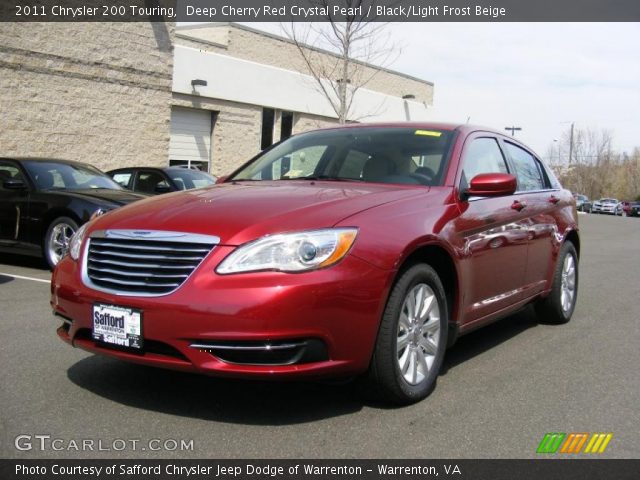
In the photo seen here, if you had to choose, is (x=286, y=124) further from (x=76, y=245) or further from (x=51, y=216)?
(x=76, y=245)

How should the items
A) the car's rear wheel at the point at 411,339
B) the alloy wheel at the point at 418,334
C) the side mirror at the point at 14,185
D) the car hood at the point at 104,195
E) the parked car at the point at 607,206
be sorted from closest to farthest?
the car's rear wheel at the point at 411,339, the alloy wheel at the point at 418,334, the car hood at the point at 104,195, the side mirror at the point at 14,185, the parked car at the point at 607,206

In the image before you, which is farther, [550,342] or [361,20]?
[361,20]

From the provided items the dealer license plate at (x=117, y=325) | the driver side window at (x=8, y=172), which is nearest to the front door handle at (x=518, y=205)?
the dealer license plate at (x=117, y=325)

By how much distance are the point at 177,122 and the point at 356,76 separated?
11556mm

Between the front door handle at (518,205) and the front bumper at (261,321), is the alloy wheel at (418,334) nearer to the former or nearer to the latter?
the front bumper at (261,321)

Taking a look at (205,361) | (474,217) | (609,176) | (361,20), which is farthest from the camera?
(609,176)

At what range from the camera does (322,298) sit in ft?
10.8

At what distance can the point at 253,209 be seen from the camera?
12.1 feet

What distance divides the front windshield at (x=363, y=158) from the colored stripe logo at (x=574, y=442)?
1702 mm

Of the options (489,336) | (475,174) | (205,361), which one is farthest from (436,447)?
(489,336)

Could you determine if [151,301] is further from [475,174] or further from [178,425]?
[475,174]

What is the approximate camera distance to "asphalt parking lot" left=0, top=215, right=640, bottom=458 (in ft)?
10.7

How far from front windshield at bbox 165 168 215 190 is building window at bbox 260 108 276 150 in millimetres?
11830

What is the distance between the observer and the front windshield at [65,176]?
9281mm
